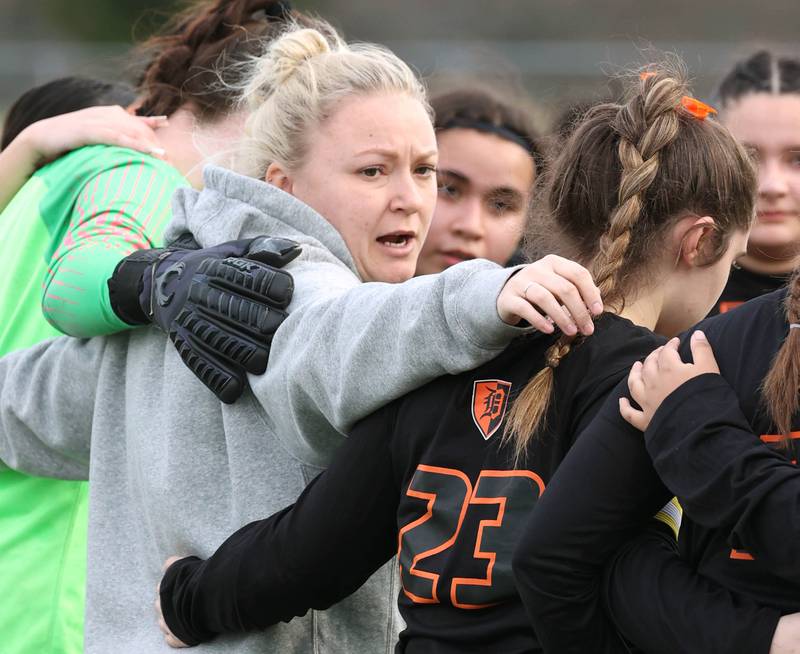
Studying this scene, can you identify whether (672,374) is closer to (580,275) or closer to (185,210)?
(580,275)

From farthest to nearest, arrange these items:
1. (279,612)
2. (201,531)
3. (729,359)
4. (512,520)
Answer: (201,531), (279,612), (512,520), (729,359)

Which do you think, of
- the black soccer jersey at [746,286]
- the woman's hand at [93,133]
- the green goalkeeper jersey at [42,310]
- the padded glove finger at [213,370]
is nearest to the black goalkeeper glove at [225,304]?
the padded glove finger at [213,370]

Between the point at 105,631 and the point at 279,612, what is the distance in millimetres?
493

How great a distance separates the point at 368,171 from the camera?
247 cm

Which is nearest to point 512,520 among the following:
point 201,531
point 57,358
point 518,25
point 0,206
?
point 201,531

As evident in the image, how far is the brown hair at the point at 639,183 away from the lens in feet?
6.08

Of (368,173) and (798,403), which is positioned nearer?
(798,403)

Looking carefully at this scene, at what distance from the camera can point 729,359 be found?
1.66 m

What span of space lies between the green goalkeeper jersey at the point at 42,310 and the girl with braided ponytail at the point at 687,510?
48.6 inches

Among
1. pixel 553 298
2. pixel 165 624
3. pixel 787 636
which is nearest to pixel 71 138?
pixel 165 624

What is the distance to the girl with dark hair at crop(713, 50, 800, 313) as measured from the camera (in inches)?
128

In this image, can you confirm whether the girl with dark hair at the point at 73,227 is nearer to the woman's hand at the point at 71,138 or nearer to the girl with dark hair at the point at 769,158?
the woman's hand at the point at 71,138

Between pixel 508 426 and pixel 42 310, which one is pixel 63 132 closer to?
pixel 42 310

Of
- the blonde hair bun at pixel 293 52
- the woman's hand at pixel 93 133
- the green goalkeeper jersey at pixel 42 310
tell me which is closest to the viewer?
the blonde hair bun at pixel 293 52
